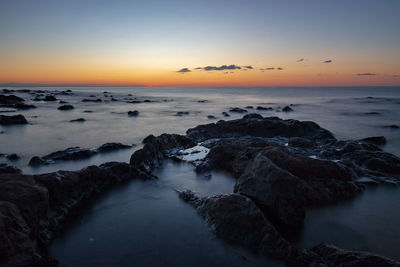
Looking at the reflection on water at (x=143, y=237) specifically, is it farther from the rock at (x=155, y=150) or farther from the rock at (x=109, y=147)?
the rock at (x=109, y=147)

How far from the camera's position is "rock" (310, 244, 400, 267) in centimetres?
378

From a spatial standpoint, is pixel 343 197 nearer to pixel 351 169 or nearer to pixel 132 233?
pixel 351 169

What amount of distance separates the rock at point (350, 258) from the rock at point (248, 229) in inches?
8.1

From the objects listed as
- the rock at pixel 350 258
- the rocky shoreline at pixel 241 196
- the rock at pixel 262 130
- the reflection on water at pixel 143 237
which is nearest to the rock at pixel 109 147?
the rocky shoreline at pixel 241 196

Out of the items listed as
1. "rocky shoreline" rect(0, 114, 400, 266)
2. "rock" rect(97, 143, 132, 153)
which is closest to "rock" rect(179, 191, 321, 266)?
"rocky shoreline" rect(0, 114, 400, 266)

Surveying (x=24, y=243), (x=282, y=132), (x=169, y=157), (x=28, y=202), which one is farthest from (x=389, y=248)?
(x=282, y=132)

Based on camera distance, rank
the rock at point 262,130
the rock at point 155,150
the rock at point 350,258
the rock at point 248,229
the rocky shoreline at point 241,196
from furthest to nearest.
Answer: the rock at point 262,130 → the rock at point 155,150 → the rock at point 248,229 → the rocky shoreline at point 241,196 → the rock at point 350,258

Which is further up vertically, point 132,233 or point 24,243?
point 24,243

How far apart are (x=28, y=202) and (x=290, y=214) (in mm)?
5330

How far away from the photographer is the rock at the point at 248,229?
4359 mm

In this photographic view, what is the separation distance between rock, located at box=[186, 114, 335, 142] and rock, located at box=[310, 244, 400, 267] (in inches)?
446

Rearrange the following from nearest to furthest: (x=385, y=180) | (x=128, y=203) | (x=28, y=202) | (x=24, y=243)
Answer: (x=24, y=243) → (x=28, y=202) → (x=128, y=203) → (x=385, y=180)

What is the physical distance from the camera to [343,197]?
698cm

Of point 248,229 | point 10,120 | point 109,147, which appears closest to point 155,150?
point 109,147
